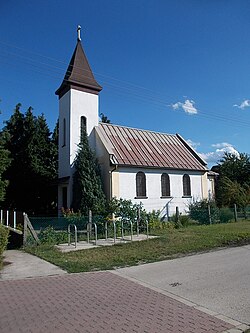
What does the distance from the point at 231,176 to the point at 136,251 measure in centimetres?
2645

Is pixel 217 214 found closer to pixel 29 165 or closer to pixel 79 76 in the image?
pixel 79 76

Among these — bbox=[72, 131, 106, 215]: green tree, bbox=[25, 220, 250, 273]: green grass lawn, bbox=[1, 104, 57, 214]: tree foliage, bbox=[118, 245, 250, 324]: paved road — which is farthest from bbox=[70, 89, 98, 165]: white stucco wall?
bbox=[118, 245, 250, 324]: paved road

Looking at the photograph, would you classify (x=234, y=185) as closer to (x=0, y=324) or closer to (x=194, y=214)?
(x=194, y=214)

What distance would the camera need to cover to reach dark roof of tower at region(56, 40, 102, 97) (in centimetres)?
2319

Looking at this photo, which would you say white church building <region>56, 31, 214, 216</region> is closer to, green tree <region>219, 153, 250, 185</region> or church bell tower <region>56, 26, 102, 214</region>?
church bell tower <region>56, 26, 102, 214</region>

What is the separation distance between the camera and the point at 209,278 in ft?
25.1

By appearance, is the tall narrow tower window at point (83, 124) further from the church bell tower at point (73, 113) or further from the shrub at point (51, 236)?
the shrub at point (51, 236)

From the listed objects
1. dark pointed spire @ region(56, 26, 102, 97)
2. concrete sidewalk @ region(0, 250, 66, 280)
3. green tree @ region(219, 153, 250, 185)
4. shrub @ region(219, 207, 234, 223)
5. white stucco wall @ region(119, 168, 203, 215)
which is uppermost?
dark pointed spire @ region(56, 26, 102, 97)

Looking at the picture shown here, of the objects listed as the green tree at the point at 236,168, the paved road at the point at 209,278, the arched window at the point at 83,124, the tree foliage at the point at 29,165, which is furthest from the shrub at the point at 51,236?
the green tree at the point at 236,168

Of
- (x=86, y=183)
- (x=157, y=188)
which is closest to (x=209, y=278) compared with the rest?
(x=86, y=183)

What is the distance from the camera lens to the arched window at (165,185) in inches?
940

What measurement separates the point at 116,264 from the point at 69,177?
42.4 ft

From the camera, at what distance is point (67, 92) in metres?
23.4

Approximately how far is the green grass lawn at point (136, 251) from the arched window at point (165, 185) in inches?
356
